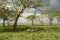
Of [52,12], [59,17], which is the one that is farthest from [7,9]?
[59,17]

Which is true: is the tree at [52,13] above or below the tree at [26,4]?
below

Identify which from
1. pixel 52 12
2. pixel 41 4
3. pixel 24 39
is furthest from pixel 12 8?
pixel 52 12

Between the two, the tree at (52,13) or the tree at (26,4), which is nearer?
the tree at (26,4)

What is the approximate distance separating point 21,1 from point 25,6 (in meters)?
1.11

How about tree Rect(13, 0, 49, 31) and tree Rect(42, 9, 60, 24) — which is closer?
tree Rect(13, 0, 49, 31)

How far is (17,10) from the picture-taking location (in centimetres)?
2889

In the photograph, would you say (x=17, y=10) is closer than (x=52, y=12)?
Yes

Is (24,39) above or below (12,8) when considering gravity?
below

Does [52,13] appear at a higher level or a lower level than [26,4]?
lower

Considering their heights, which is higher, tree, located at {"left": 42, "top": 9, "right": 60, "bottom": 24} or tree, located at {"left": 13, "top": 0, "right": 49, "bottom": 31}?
tree, located at {"left": 13, "top": 0, "right": 49, "bottom": 31}

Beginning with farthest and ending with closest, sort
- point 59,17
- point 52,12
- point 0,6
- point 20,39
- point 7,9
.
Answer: point 59,17 → point 52,12 → point 7,9 → point 0,6 → point 20,39

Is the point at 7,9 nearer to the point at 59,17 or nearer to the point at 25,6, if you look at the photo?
the point at 25,6

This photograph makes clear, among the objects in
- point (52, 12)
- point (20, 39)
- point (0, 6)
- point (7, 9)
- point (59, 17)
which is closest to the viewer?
point (20, 39)

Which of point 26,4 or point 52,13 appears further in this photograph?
point 52,13
